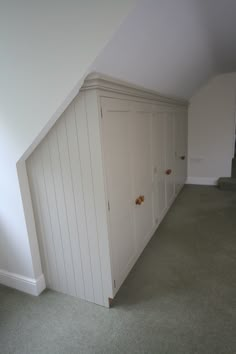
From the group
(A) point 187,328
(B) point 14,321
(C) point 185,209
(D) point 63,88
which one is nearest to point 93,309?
(B) point 14,321

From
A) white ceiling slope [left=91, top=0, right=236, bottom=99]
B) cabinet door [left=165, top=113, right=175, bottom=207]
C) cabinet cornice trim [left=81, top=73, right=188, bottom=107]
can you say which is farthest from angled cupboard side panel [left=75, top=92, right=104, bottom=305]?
cabinet door [left=165, top=113, right=175, bottom=207]

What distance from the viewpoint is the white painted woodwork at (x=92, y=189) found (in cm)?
158

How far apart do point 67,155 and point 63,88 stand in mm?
492

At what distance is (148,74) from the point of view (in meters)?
1.99

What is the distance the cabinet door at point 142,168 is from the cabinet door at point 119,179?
5.2 inches

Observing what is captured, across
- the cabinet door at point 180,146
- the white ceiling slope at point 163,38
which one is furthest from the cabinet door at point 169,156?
the white ceiling slope at point 163,38

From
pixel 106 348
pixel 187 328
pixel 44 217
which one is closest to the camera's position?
pixel 106 348

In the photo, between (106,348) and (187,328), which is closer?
(106,348)

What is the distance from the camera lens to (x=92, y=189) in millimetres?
1653

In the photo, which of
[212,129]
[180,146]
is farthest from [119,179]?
[212,129]

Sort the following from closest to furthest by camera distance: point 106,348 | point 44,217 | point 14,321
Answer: point 106,348 < point 14,321 < point 44,217

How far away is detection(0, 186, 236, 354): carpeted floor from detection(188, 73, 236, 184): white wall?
8.28ft

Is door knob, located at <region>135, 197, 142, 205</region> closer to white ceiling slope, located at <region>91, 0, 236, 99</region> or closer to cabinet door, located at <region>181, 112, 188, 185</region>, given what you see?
white ceiling slope, located at <region>91, 0, 236, 99</region>

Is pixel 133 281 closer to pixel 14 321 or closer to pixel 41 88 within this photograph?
pixel 14 321
